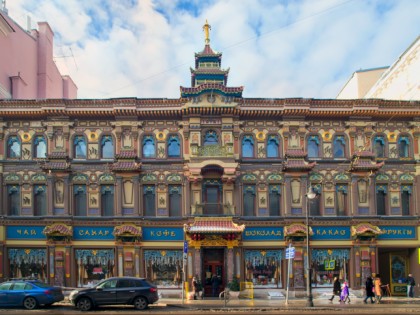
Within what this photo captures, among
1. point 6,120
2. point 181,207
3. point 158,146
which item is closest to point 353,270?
point 181,207

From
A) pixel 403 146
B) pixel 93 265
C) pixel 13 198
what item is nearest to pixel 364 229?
pixel 403 146

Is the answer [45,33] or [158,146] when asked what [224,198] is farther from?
[45,33]

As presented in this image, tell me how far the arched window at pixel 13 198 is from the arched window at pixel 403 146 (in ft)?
82.3

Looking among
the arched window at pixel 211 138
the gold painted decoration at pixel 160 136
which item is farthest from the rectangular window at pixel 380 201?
the gold painted decoration at pixel 160 136

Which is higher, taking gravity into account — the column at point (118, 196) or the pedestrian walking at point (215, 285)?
the column at point (118, 196)

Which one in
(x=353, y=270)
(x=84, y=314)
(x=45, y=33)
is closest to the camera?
(x=84, y=314)

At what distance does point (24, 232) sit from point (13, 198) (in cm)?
237

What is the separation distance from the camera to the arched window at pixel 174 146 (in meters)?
38.9

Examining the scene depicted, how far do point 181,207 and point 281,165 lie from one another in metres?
6.99

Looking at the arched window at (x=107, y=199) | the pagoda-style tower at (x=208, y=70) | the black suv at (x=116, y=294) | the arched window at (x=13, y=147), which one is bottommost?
the black suv at (x=116, y=294)

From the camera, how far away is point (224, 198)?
37719 mm

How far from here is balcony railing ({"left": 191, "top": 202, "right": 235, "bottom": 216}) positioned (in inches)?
1476

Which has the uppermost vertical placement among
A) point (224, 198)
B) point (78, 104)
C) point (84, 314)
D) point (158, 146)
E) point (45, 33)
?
point (45, 33)

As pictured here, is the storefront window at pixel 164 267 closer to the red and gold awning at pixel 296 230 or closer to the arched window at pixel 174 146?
the arched window at pixel 174 146
